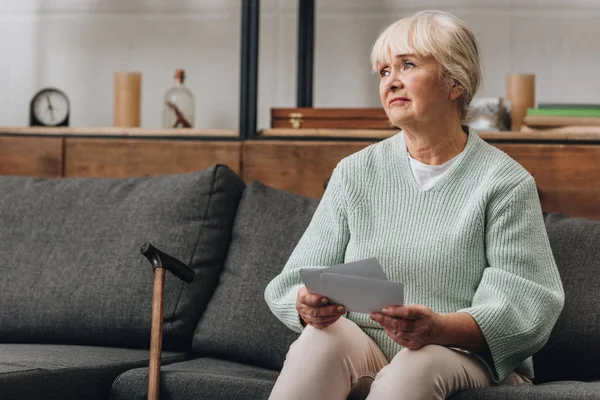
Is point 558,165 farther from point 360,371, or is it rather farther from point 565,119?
point 360,371

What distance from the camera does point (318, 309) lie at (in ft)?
6.57

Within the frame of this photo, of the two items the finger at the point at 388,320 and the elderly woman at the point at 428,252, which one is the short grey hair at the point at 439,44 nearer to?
the elderly woman at the point at 428,252

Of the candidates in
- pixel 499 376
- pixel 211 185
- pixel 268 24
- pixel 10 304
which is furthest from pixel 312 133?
pixel 499 376

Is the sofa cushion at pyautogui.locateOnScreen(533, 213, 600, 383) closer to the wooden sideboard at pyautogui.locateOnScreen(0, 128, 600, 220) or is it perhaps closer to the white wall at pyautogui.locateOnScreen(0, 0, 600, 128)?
the wooden sideboard at pyautogui.locateOnScreen(0, 128, 600, 220)

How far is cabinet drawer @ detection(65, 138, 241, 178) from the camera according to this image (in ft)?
10.7

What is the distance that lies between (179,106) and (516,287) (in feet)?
5.67

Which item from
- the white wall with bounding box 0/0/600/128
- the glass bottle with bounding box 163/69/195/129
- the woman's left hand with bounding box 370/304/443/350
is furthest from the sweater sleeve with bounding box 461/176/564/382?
the glass bottle with bounding box 163/69/195/129

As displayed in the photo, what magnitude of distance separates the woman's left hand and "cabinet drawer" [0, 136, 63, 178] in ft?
5.94

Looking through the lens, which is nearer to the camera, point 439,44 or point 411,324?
point 411,324

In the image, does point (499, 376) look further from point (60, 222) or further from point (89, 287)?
point (60, 222)

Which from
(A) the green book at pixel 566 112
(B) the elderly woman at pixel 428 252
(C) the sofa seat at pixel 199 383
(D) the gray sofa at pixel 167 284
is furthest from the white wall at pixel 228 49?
(C) the sofa seat at pixel 199 383

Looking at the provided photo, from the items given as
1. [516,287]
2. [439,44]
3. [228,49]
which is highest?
[228,49]

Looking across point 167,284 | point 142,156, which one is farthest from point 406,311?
point 142,156

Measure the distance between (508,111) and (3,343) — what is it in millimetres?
1636
